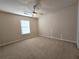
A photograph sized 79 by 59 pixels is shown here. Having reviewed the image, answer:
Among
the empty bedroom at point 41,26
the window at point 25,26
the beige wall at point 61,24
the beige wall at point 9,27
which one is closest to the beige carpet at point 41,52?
the empty bedroom at point 41,26

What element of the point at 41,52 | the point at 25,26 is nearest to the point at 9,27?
the point at 25,26

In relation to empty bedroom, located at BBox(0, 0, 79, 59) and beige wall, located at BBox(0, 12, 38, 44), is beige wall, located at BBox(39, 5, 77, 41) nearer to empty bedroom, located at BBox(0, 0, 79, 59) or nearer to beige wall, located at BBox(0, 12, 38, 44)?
empty bedroom, located at BBox(0, 0, 79, 59)

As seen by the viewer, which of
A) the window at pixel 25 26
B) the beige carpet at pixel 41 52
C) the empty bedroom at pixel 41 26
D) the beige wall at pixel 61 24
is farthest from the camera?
the window at pixel 25 26

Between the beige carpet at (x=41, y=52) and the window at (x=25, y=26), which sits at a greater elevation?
the window at (x=25, y=26)

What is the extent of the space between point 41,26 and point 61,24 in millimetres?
2377

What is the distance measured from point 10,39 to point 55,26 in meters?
3.80

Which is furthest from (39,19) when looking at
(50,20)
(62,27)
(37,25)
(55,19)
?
(62,27)

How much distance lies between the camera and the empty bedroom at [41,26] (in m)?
3.15

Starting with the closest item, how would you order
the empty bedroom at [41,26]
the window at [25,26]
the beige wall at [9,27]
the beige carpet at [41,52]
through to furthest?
the beige carpet at [41,52] < the empty bedroom at [41,26] < the beige wall at [9,27] < the window at [25,26]

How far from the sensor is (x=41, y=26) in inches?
255

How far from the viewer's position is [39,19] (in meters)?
6.66

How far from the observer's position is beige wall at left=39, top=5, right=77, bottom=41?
4.03 m

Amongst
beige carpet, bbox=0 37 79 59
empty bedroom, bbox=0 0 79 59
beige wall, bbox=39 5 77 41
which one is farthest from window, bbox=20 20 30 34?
beige carpet, bbox=0 37 79 59

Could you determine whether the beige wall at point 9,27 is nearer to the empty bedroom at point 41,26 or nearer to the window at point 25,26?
the empty bedroom at point 41,26
